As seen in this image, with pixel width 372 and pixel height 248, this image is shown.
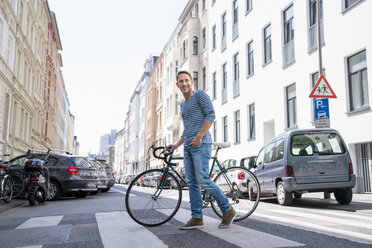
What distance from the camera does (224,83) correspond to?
3058 cm

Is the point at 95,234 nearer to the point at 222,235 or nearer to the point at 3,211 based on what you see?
the point at 222,235

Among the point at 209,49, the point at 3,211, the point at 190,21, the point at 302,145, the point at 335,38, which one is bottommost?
the point at 3,211

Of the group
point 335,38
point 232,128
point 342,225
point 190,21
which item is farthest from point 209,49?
point 342,225

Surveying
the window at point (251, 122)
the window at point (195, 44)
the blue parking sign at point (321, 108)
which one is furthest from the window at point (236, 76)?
the blue parking sign at point (321, 108)

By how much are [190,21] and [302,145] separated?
2850 cm

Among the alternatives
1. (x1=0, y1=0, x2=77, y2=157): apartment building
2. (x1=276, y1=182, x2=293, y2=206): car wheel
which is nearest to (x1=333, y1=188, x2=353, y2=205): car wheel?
(x1=276, y1=182, x2=293, y2=206): car wheel

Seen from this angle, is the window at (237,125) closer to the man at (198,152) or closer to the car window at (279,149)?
the car window at (279,149)

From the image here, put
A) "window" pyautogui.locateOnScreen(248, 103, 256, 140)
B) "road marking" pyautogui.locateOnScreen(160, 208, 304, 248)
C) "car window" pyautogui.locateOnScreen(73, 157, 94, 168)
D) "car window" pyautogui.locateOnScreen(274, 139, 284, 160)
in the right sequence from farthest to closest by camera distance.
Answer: "window" pyautogui.locateOnScreen(248, 103, 256, 140)
"car window" pyautogui.locateOnScreen(73, 157, 94, 168)
"car window" pyautogui.locateOnScreen(274, 139, 284, 160)
"road marking" pyautogui.locateOnScreen(160, 208, 304, 248)

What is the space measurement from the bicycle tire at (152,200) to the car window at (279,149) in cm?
500

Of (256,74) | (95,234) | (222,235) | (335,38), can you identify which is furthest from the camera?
(256,74)

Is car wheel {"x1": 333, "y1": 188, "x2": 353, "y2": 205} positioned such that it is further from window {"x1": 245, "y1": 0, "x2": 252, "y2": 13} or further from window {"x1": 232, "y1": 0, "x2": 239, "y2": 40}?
window {"x1": 232, "y1": 0, "x2": 239, "y2": 40}

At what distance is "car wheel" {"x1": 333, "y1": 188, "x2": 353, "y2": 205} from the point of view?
9.93 meters

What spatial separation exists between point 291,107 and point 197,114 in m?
15.3

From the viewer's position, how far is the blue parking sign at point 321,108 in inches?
513
